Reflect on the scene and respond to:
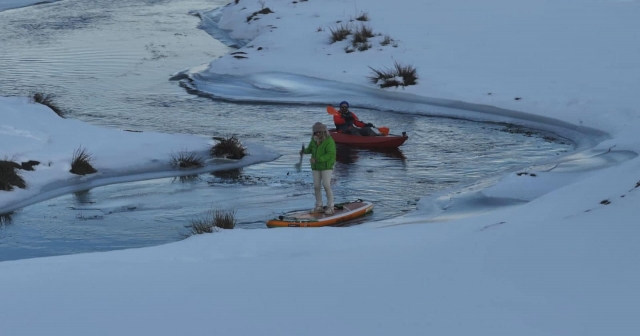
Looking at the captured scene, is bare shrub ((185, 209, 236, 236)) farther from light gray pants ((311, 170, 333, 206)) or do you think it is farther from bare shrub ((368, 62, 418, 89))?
bare shrub ((368, 62, 418, 89))

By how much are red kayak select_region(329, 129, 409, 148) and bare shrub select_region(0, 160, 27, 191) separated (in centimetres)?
594

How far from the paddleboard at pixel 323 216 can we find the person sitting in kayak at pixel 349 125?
4.63 metres

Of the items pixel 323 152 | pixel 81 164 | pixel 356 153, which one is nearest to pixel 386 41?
pixel 356 153

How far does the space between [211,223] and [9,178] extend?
414 cm

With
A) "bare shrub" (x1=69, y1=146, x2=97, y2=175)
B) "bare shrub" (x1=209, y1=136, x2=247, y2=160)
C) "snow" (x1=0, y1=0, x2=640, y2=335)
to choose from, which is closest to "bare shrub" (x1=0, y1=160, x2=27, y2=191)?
"snow" (x1=0, y1=0, x2=640, y2=335)

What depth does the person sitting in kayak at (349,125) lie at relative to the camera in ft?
57.1

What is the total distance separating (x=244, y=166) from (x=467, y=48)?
37.2ft

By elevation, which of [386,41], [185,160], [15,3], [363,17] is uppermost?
[15,3]

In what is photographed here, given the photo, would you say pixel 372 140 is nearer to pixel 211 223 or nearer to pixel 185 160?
pixel 185 160

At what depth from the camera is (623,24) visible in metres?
26.1

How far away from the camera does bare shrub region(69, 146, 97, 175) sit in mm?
15109

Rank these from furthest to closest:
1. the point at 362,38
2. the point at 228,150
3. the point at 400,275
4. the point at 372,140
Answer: the point at 362,38, the point at 372,140, the point at 228,150, the point at 400,275

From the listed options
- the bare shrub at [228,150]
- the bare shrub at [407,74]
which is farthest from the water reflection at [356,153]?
the bare shrub at [407,74]

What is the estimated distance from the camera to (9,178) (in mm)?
14031
